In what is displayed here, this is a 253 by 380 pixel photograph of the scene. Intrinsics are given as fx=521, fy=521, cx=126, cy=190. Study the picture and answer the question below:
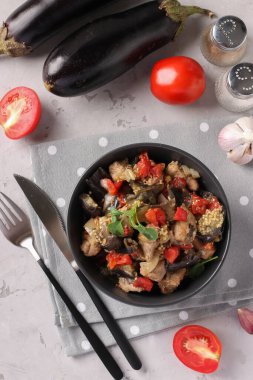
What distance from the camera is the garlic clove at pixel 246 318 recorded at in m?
1.73

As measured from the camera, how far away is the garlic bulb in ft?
5.58

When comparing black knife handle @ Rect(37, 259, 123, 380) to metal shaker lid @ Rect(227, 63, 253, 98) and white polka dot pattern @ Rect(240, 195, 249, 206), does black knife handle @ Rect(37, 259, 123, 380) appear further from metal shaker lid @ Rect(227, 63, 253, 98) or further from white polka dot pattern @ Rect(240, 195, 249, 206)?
metal shaker lid @ Rect(227, 63, 253, 98)

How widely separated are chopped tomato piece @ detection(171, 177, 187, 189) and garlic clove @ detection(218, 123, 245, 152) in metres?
0.26

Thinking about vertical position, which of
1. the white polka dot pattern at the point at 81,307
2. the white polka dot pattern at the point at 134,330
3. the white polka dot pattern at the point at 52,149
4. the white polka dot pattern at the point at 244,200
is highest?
the white polka dot pattern at the point at 52,149

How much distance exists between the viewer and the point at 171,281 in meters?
1.54

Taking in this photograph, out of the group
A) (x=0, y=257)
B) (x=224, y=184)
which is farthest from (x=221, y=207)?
(x=0, y=257)

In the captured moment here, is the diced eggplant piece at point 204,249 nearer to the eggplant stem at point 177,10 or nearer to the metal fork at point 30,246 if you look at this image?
the metal fork at point 30,246

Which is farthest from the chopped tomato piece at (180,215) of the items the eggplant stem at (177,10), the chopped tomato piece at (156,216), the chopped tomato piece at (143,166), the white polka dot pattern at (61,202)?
the eggplant stem at (177,10)

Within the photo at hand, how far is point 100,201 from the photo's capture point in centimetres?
161

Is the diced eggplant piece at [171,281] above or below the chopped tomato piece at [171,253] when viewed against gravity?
below

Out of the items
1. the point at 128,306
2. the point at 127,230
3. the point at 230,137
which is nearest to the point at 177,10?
the point at 230,137

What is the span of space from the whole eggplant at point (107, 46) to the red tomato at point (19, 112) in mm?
102

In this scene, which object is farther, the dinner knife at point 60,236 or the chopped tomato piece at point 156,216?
the dinner knife at point 60,236

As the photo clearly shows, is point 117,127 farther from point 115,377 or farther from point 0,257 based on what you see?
point 115,377
